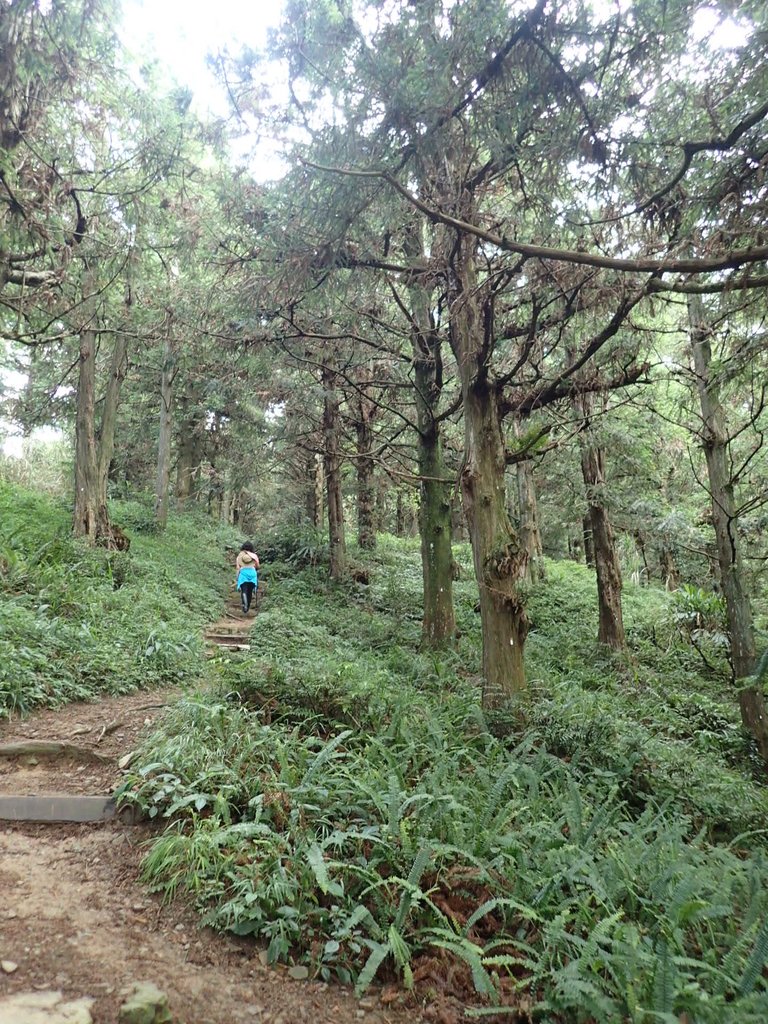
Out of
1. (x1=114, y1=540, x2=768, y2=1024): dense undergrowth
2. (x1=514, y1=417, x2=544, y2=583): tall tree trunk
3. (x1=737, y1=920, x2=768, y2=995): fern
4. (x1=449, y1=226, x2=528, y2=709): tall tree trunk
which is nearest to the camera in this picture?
(x1=737, y1=920, x2=768, y2=995): fern

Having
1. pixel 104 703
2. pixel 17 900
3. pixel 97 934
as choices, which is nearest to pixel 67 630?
pixel 104 703

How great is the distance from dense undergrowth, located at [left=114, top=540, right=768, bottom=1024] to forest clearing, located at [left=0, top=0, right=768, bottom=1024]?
28 millimetres

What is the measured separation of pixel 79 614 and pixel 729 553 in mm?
8974

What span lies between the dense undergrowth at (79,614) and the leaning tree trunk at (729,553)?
7232 millimetres

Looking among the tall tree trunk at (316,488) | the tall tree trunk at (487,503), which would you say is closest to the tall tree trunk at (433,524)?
the tall tree trunk at (487,503)

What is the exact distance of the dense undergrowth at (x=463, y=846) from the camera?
2.62m

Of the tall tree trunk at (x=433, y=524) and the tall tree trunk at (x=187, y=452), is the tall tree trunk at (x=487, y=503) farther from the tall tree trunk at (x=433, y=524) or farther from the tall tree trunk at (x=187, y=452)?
the tall tree trunk at (x=187, y=452)

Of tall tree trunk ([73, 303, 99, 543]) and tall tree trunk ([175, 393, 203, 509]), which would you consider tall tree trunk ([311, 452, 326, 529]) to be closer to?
tall tree trunk ([175, 393, 203, 509])

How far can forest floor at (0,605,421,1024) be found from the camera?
96.8 inches

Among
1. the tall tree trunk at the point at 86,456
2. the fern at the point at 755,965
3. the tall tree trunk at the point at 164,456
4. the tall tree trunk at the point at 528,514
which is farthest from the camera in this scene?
the tall tree trunk at the point at 164,456

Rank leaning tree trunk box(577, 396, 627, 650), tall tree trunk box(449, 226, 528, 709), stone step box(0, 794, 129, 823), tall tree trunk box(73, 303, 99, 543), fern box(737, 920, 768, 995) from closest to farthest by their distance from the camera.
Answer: fern box(737, 920, 768, 995)
stone step box(0, 794, 129, 823)
tall tree trunk box(449, 226, 528, 709)
leaning tree trunk box(577, 396, 627, 650)
tall tree trunk box(73, 303, 99, 543)

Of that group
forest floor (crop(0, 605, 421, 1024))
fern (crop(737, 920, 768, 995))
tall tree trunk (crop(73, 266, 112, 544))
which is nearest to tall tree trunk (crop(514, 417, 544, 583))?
tall tree trunk (crop(73, 266, 112, 544))

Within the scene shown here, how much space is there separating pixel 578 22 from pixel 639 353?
3506 mm

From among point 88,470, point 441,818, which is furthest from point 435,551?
point 88,470
